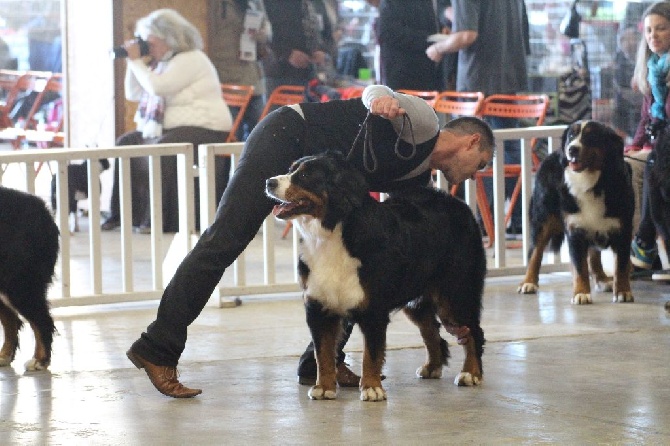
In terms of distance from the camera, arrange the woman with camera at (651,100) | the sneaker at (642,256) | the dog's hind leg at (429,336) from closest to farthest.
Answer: the dog's hind leg at (429,336)
the woman with camera at (651,100)
the sneaker at (642,256)

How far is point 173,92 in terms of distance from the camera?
9867 mm

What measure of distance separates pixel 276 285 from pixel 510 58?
116 inches

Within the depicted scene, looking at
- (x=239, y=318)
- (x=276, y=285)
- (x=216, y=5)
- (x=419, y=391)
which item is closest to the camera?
(x=419, y=391)

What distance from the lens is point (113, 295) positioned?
720 centimetres

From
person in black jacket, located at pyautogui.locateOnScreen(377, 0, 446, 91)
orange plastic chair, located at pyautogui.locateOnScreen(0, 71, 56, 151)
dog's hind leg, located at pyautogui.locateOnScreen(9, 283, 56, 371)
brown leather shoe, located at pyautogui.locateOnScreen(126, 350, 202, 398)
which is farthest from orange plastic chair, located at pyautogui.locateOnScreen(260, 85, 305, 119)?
brown leather shoe, located at pyautogui.locateOnScreen(126, 350, 202, 398)

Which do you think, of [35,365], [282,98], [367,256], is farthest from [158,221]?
[282,98]

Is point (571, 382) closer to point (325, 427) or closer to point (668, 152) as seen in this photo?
point (325, 427)

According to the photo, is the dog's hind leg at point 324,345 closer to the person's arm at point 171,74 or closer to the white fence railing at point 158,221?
the white fence railing at point 158,221

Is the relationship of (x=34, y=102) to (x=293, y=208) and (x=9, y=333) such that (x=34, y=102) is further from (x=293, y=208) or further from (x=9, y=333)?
(x=293, y=208)

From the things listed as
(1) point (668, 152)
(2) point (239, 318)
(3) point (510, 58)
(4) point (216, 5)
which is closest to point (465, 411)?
(2) point (239, 318)

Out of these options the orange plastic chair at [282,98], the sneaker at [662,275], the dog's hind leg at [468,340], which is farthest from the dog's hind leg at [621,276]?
the orange plastic chair at [282,98]

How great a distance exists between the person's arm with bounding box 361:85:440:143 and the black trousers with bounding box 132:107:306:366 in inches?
13.7

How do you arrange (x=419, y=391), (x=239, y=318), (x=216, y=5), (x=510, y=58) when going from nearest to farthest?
(x=419, y=391) < (x=239, y=318) < (x=510, y=58) < (x=216, y=5)

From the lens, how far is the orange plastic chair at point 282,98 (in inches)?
425
